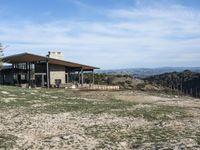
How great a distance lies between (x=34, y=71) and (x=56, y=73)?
11.7ft

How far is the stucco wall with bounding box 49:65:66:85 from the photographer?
66.0 m

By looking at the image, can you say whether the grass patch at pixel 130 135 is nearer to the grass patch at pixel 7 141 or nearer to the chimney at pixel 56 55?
the grass patch at pixel 7 141

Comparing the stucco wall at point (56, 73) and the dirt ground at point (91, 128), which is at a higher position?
the stucco wall at point (56, 73)

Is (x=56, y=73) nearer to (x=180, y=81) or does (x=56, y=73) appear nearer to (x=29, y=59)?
(x=29, y=59)

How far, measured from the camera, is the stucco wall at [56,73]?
66.0 metres

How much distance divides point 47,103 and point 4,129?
1201cm

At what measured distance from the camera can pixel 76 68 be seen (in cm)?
7062

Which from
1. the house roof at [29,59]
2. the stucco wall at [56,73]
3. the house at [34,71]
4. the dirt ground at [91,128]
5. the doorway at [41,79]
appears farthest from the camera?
the stucco wall at [56,73]

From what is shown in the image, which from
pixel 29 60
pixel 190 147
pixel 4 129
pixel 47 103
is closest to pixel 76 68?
pixel 29 60

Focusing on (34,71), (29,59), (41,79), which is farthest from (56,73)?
(29,59)

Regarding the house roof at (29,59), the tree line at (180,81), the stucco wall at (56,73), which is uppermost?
the house roof at (29,59)

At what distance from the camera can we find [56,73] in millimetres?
66625

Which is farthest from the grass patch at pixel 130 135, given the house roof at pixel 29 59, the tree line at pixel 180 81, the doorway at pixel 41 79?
the tree line at pixel 180 81

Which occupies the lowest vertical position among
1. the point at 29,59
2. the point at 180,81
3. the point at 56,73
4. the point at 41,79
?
the point at 180,81
